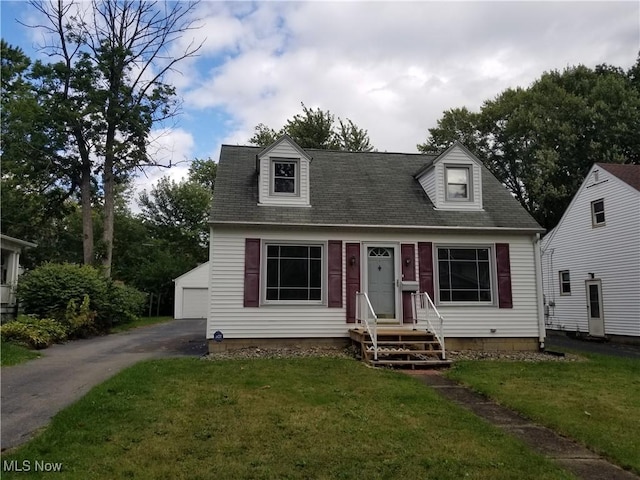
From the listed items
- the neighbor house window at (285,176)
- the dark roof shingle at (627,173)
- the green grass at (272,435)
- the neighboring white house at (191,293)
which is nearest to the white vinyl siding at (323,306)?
the neighbor house window at (285,176)

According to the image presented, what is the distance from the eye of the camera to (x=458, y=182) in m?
13.2

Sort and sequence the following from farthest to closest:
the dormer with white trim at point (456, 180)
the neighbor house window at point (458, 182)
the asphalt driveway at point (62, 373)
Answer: the neighbor house window at point (458, 182) → the dormer with white trim at point (456, 180) → the asphalt driveway at point (62, 373)

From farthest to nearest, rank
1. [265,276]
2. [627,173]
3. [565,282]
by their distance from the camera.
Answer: [565,282] → [627,173] → [265,276]

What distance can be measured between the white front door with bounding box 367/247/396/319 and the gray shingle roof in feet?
2.71

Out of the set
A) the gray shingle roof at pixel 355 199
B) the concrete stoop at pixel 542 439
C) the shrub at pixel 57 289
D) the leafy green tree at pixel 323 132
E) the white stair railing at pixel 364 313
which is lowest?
the concrete stoop at pixel 542 439

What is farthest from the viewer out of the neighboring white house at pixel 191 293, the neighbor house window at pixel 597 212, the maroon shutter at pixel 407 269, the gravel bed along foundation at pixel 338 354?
the neighboring white house at pixel 191 293

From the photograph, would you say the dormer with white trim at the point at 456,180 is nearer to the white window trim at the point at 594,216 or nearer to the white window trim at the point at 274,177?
the white window trim at the point at 274,177

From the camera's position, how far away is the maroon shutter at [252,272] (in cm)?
1117

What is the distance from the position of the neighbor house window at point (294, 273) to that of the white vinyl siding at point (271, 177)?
4.31 ft

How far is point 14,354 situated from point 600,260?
19.0 m

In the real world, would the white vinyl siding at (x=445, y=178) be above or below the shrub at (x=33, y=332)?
above

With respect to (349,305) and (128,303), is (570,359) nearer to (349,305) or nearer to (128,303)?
(349,305)

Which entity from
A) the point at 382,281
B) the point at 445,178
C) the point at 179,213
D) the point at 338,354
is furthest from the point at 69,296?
the point at 179,213

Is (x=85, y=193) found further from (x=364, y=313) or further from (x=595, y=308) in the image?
(x=595, y=308)
